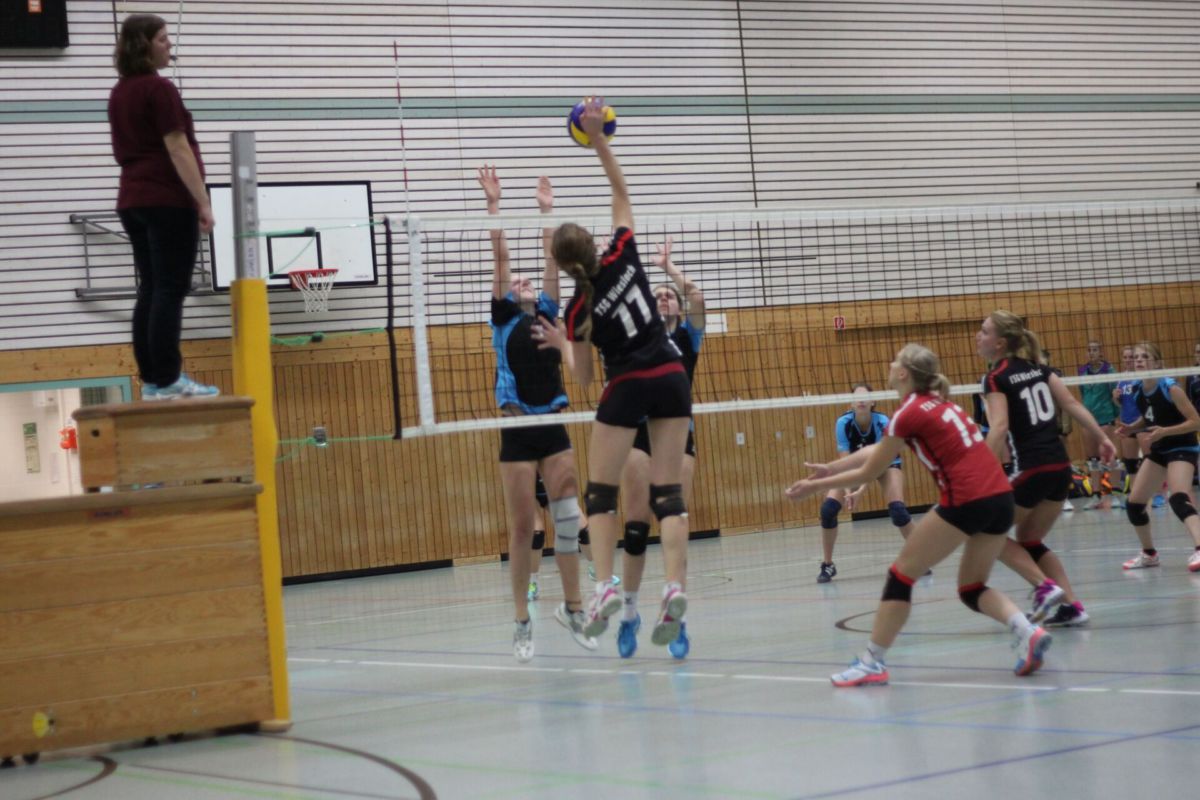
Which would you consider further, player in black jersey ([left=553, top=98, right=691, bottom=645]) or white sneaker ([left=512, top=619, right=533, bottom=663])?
white sneaker ([left=512, top=619, right=533, bottom=663])

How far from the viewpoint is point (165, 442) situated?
17.2 feet

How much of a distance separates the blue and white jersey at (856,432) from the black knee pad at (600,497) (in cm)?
603

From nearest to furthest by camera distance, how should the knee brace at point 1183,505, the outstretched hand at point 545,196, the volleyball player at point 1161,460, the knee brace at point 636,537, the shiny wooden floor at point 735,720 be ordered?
1. the shiny wooden floor at point 735,720
2. the knee brace at point 636,537
3. the outstretched hand at point 545,196
4. the volleyball player at point 1161,460
5. the knee brace at point 1183,505

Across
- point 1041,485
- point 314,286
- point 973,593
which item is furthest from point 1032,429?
point 314,286

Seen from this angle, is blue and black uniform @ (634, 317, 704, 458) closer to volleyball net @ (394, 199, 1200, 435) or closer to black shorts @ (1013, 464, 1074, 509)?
black shorts @ (1013, 464, 1074, 509)

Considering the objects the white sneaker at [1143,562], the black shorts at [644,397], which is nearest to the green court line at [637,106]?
the white sneaker at [1143,562]

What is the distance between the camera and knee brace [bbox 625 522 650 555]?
20.6 feet

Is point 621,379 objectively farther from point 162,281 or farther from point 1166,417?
point 1166,417

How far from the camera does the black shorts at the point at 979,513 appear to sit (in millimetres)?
5574

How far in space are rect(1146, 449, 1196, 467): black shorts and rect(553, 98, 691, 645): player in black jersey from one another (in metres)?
5.21

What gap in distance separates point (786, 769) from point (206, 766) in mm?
2122

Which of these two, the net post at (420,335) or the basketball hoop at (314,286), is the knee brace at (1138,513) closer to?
the net post at (420,335)

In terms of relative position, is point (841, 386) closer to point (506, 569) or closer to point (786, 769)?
point (506, 569)

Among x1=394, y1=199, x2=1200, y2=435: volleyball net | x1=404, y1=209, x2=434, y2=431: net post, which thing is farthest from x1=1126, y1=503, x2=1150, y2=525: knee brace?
x1=394, y1=199, x2=1200, y2=435: volleyball net
